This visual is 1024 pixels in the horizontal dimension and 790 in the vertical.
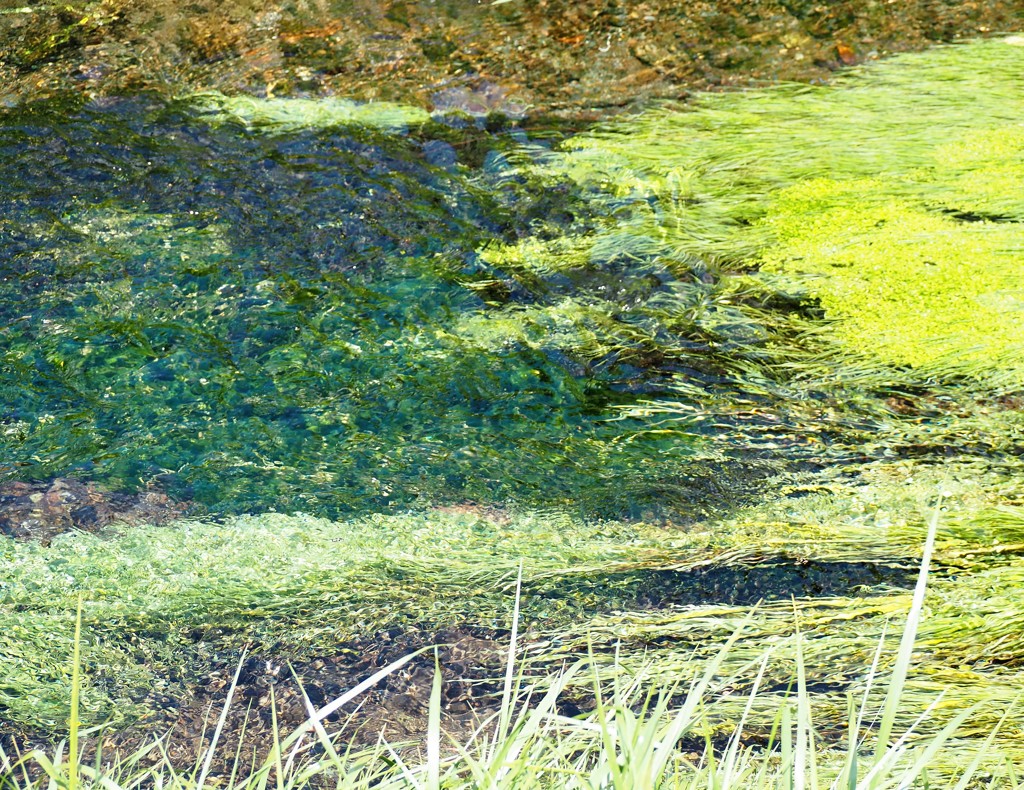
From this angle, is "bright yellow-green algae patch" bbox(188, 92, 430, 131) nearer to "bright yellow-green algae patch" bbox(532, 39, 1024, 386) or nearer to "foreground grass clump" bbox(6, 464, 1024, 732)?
"bright yellow-green algae patch" bbox(532, 39, 1024, 386)

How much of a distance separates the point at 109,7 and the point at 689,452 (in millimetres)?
4398

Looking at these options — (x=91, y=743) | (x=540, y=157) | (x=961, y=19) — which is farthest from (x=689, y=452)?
(x=961, y=19)

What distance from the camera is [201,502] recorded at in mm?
2557

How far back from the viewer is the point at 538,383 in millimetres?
3031

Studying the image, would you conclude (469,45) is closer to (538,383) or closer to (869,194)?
(869,194)

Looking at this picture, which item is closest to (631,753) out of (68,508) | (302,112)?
(68,508)

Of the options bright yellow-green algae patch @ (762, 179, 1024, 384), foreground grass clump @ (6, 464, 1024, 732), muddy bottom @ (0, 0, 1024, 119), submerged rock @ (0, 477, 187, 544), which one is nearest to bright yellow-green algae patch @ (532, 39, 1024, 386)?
bright yellow-green algae patch @ (762, 179, 1024, 384)

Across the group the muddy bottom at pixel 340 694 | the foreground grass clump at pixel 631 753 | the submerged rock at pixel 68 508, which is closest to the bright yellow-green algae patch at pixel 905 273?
the foreground grass clump at pixel 631 753

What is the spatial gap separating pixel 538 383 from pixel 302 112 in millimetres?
2324

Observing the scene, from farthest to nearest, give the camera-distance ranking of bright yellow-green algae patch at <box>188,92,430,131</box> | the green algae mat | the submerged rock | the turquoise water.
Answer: bright yellow-green algae patch at <box>188,92,430,131</box> < the turquoise water < the submerged rock < the green algae mat

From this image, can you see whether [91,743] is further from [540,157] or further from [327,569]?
[540,157]

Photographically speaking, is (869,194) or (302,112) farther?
(302,112)

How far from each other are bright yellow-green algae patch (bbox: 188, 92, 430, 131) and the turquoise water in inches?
4.2

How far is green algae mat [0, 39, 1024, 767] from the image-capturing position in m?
2.21
